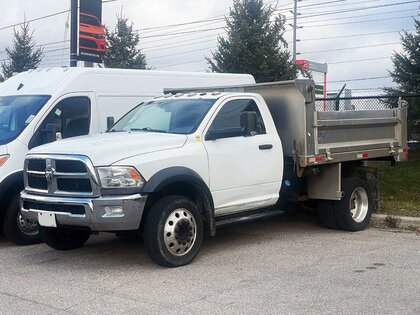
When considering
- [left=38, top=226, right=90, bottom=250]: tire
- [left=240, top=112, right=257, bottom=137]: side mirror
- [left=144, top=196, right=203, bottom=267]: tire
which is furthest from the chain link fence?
[left=38, top=226, right=90, bottom=250]: tire

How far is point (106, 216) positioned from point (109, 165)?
1.86 feet

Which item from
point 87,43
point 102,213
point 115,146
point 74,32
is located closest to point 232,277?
point 102,213

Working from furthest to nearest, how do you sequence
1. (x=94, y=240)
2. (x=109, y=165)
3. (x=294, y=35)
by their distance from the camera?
(x=294, y=35)
(x=94, y=240)
(x=109, y=165)

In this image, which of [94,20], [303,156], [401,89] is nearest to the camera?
[303,156]

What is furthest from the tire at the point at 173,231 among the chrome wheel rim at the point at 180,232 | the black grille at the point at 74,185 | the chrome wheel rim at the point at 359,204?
the chrome wheel rim at the point at 359,204

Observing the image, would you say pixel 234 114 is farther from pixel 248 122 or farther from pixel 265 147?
pixel 265 147

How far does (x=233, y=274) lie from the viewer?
670 centimetres

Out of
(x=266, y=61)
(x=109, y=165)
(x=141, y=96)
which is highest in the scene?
(x=266, y=61)

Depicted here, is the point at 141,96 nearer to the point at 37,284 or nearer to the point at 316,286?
the point at 37,284

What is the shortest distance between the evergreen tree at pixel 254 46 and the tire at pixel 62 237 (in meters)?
11.7

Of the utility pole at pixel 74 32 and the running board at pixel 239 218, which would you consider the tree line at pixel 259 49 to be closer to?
the utility pole at pixel 74 32

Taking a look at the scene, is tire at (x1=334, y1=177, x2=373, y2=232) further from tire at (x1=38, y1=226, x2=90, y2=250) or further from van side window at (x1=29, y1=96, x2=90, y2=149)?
van side window at (x1=29, y1=96, x2=90, y2=149)

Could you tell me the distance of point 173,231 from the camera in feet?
22.7

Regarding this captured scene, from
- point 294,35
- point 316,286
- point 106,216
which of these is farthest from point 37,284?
point 294,35
